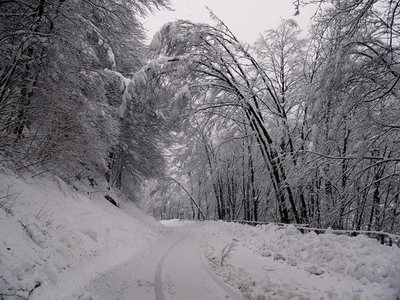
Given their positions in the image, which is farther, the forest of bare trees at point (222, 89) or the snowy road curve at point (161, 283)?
the forest of bare trees at point (222, 89)

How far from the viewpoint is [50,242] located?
6.10 m

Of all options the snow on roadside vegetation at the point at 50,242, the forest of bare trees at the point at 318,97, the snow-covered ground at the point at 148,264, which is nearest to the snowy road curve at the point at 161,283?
the snow-covered ground at the point at 148,264

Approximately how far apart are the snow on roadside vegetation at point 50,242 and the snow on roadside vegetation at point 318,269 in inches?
142

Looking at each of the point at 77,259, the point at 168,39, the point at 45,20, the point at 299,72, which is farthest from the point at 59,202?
the point at 299,72

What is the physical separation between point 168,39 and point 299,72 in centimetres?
821

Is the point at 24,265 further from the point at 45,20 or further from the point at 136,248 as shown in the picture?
the point at 45,20

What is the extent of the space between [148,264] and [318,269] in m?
4.84

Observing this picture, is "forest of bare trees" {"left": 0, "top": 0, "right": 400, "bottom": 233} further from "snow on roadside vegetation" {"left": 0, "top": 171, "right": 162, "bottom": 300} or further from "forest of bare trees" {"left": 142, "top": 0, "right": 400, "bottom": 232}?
"snow on roadside vegetation" {"left": 0, "top": 171, "right": 162, "bottom": 300}

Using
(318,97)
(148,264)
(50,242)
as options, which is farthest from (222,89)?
(50,242)

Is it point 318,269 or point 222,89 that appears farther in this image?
point 222,89

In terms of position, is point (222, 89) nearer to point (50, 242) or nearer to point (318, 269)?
point (318, 269)

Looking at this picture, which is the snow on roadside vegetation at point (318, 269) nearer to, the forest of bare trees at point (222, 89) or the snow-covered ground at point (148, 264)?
the snow-covered ground at point (148, 264)

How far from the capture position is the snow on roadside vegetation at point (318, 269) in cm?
460

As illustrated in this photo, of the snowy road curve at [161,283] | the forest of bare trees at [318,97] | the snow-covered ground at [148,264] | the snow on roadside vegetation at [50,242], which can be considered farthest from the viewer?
the forest of bare trees at [318,97]
